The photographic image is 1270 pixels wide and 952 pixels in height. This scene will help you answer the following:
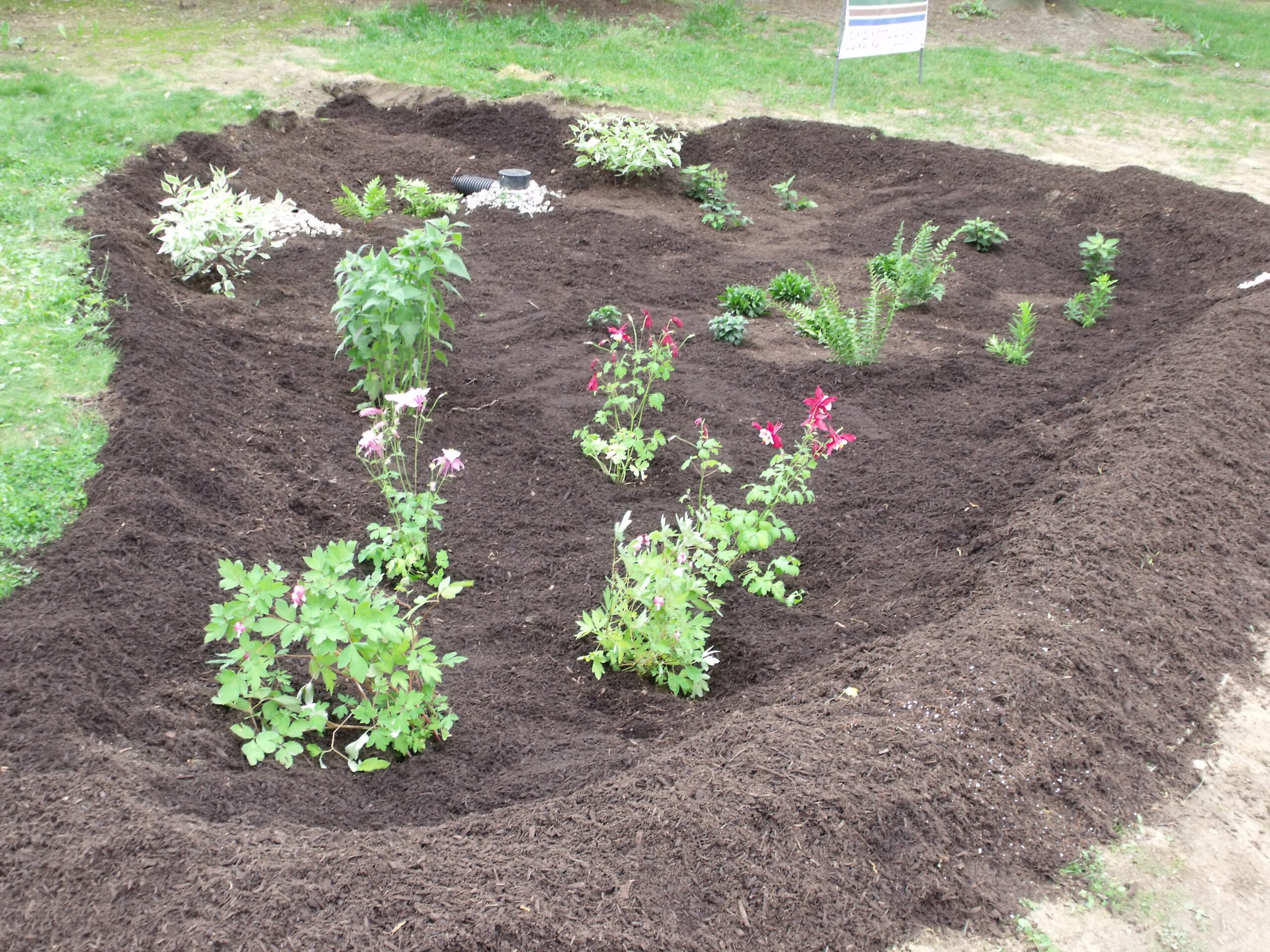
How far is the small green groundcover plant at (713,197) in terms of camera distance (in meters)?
7.82

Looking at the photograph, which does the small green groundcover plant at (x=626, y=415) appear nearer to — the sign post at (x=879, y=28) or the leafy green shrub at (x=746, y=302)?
the leafy green shrub at (x=746, y=302)

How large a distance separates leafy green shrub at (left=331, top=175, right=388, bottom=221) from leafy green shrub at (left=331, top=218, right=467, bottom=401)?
8.22ft

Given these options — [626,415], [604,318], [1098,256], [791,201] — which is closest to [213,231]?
[604,318]

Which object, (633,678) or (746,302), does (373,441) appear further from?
(746,302)

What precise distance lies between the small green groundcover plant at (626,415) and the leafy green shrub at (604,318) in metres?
0.39

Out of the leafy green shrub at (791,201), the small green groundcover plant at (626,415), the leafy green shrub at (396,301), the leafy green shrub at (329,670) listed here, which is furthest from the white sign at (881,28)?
the leafy green shrub at (329,670)

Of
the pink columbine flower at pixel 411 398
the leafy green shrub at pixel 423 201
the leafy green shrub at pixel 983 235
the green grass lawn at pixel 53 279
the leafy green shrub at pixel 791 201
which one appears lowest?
the leafy green shrub at pixel 791 201

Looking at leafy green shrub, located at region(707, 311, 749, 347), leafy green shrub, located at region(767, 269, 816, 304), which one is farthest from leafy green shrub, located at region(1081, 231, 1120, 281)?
leafy green shrub, located at region(707, 311, 749, 347)

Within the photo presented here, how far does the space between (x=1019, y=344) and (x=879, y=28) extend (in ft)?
20.6

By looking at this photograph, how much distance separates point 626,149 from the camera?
8.25 meters

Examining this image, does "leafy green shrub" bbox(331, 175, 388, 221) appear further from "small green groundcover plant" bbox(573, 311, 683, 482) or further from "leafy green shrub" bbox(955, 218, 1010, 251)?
Answer: "leafy green shrub" bbox(955, 218, 1010, 251)

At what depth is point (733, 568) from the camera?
4.02m

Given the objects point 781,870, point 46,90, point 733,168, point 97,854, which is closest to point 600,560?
Result: point 781,870

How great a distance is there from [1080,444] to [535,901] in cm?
355
